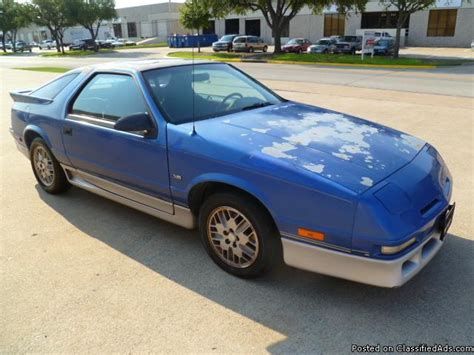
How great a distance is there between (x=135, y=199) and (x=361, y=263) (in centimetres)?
213

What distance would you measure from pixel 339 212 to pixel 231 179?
0.81m

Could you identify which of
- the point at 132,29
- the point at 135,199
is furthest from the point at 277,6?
the point at 132,29

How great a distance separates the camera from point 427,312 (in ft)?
9.16

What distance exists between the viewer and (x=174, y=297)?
3.06m

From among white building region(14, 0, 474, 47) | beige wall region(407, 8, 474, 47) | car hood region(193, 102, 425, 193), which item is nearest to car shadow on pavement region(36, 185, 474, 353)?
car hood region(193, 102, 425, 193)

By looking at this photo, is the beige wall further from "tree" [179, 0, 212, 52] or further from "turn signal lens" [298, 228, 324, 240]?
"turn signal lens" [298, 228, 324, 240]

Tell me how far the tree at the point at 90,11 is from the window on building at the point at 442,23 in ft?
130

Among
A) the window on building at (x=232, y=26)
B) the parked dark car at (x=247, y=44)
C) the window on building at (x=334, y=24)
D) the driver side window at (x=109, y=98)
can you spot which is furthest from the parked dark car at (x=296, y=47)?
the driver side window at (x=109, y=98)

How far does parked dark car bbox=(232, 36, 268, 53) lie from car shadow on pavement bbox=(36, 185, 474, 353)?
118 feet

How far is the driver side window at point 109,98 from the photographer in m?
3.73

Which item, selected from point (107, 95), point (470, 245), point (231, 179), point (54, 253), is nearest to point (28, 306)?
point (54, 253)

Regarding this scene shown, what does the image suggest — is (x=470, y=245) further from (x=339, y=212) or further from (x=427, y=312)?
(x=339, y=212)

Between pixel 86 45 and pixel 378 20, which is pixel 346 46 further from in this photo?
pixel 86 45

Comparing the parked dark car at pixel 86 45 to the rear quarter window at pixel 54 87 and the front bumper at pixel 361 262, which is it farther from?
the front bumper at pixel 361 262
